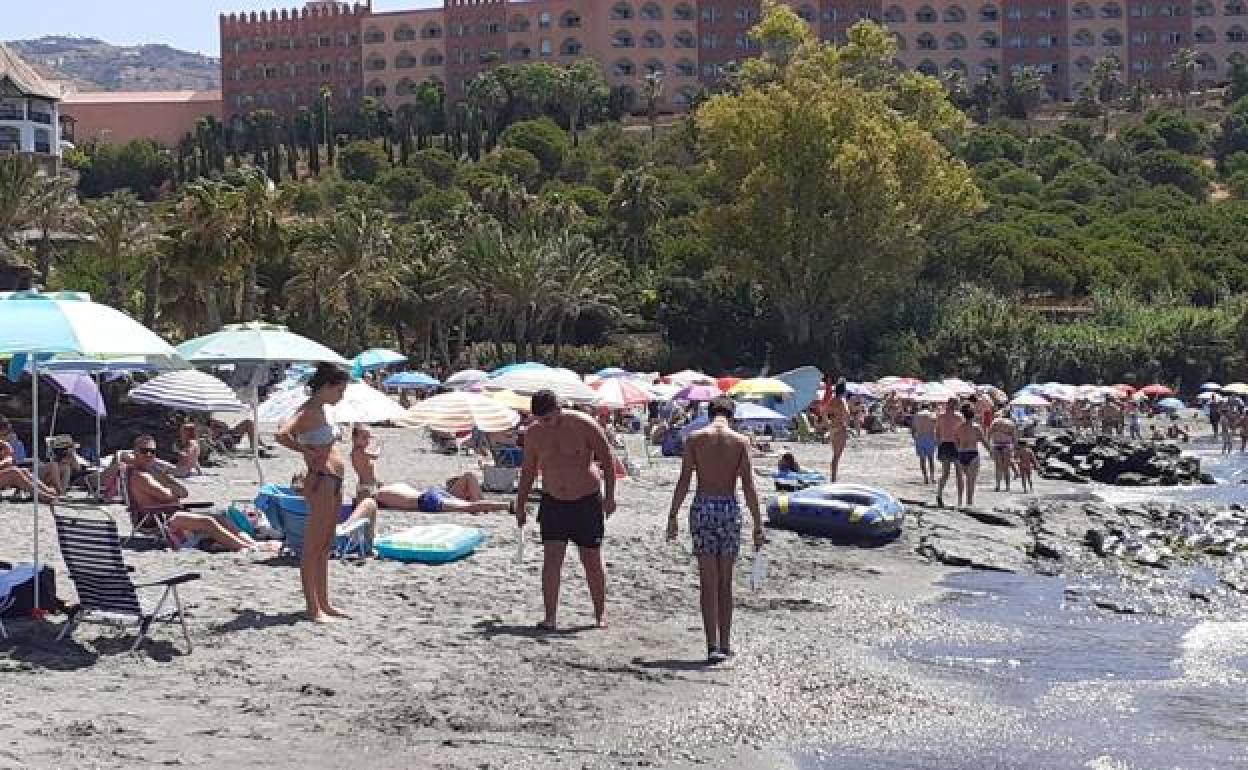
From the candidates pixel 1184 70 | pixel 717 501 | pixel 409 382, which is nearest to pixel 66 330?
pixel 717 501

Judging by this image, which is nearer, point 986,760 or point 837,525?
point 986,760

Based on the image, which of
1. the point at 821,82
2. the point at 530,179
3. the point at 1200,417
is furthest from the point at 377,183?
the point at 1200,417

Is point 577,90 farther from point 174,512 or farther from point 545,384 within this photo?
point 174,512

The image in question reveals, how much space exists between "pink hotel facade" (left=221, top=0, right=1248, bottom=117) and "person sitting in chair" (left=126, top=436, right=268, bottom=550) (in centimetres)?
10587

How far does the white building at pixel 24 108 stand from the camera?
82.8 meters

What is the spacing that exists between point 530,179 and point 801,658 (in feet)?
257

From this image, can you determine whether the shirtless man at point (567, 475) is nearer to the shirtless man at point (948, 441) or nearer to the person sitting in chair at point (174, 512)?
the person sitting in chair at point (174, 512)

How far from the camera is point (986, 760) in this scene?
7641mm

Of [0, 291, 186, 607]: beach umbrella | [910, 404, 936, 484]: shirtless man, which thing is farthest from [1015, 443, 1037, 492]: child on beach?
[0, 291, 186, 607]: beach umbrella

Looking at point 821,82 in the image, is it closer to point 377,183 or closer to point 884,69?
point 884,69

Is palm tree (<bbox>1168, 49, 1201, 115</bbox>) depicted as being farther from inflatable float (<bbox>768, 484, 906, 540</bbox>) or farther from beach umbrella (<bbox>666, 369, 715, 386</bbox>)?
inflatable float (<bbox>768, 484, 906, 540</bbox>)

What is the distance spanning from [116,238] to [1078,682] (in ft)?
121

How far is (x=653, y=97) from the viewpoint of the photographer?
106375mm

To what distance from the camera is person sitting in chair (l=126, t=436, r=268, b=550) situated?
11859 mm
